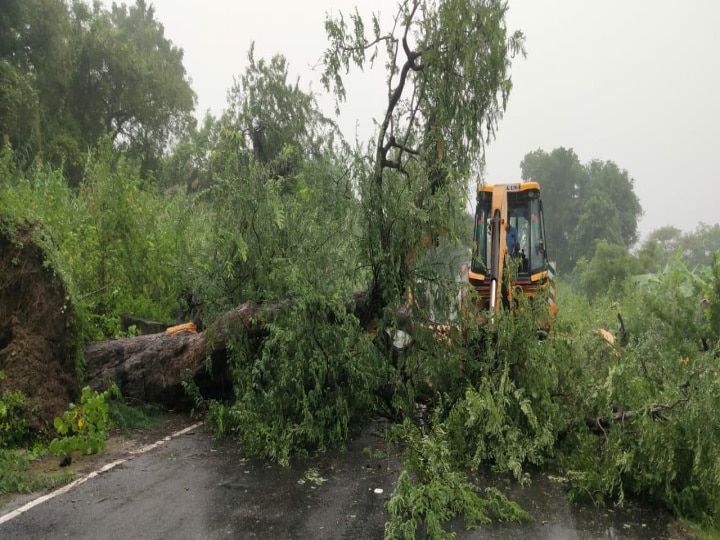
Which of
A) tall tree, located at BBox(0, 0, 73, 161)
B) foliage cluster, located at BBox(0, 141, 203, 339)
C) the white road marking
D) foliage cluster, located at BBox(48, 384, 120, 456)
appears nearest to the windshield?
foliage cluster, located at BBox(0, 141, 203, 339)

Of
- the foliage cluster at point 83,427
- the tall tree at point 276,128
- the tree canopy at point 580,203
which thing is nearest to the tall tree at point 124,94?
the tall tree at point 276,128

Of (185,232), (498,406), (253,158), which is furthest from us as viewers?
(185,232)

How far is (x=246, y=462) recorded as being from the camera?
6.36 metres

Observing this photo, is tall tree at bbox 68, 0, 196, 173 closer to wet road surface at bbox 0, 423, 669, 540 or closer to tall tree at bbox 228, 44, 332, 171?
tall tree at bbox 228, 44, 332, 171

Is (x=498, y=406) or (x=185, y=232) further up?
(x=185, y=232)

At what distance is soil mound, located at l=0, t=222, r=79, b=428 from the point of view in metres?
6.75

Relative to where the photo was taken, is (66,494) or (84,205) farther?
(84,205)

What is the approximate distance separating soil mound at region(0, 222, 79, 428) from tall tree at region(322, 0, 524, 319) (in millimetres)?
3616

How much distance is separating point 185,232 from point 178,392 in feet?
12.7

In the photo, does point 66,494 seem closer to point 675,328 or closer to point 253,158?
point 253,158

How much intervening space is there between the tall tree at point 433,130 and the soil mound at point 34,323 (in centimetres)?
362

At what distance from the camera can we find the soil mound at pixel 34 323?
6.75m

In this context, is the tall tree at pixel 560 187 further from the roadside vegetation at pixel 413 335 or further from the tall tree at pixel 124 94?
A: the roadside vegetation at pixel 413 335

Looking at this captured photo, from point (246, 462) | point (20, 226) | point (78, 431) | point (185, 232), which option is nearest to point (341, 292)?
point (246, 462)
